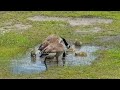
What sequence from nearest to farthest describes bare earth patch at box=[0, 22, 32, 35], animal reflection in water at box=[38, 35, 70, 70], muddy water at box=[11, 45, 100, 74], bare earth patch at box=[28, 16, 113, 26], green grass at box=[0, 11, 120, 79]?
1. green grass at box=[0, 11, 120, 79]
2. muddy water at box=[11, 45, 100, 74]
3. animal reflection in water at box=[38, 35, 70, 70]
4. bare earth patch at box=[0, 22, 32, 35]
5. bare earth patch at box=[28, 16, 113, 26]

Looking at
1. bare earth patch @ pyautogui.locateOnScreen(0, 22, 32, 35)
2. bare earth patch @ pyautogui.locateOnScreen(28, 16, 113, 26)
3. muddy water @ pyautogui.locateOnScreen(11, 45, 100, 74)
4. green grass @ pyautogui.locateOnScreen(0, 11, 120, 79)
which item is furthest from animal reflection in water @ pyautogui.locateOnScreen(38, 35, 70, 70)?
bare earth patch @ pyautogui.locateOnScreen(28, 16, 113, 26)

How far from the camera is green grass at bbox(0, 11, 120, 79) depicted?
5836mm

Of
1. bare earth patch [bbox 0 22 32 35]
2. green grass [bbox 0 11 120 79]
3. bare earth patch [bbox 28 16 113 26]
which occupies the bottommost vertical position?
bare earth patch [bbox 28 16 113 26]

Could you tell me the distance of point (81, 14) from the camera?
1023cm

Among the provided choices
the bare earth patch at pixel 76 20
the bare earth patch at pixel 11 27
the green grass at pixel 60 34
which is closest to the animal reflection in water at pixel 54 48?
the green grass at pixel 60 34

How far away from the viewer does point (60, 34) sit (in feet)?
27.7

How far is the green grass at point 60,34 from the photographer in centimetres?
584

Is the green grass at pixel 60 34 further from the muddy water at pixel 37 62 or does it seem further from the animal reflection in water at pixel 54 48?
the animal reflection in water at pixel 54 48

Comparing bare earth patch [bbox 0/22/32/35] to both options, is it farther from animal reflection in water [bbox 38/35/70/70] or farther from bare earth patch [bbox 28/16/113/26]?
animal reflection in water [bbox 38/35/70/70]

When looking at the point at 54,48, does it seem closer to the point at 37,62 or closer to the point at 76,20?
the point at 37,62

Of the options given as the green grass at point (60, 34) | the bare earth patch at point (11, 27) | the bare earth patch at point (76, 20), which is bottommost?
the bare earth patch at point (76, 20)
